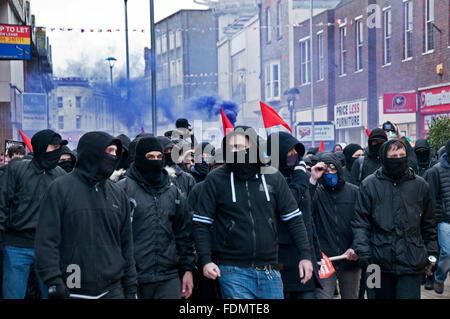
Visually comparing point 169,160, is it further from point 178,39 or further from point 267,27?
point 178,39

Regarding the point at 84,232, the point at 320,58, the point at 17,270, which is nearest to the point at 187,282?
the point at 84,232

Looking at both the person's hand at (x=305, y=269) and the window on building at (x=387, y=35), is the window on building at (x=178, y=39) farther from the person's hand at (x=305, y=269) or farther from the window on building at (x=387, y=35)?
the person's hand at (x=305, y=269)

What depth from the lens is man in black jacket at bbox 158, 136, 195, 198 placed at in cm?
720

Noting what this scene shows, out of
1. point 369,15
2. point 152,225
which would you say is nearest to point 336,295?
point 152,225

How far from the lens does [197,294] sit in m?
6.74

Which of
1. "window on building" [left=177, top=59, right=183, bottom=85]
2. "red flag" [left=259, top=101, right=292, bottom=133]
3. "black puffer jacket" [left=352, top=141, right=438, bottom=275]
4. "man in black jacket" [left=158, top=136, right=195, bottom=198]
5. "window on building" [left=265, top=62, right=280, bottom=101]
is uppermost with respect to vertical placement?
"window on building" [left=177, top=59, right=183, bottom=85]

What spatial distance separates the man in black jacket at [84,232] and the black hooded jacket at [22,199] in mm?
1966

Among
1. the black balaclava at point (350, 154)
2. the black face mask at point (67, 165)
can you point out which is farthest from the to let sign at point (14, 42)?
the black balaclava at point (350, 154)

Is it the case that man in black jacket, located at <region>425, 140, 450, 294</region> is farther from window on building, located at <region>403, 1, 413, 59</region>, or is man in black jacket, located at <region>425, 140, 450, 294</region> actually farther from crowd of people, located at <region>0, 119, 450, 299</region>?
window on building, located at <region>403, 1, 413, 59</region>

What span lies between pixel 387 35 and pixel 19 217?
2779 cm

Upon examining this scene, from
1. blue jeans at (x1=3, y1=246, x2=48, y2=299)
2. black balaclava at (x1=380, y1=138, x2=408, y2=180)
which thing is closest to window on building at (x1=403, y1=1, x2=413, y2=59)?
black balaclava at (x1=380, y1=138, x2=408, y2=180)

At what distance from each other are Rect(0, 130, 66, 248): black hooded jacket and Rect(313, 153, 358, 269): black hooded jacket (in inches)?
102

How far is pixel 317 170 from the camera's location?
22.7ft

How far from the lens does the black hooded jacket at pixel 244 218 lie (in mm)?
5465
